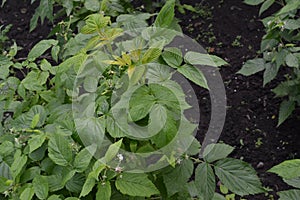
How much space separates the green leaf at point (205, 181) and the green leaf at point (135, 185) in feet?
0.59

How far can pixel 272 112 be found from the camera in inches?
110

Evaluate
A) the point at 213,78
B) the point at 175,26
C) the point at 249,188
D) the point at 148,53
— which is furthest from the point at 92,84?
the point at 213,78

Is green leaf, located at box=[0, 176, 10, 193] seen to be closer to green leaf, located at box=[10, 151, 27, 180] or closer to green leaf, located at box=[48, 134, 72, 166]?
green leaf, located at box=[10, 151, 27, 180]

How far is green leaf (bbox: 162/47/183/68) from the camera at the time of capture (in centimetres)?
125

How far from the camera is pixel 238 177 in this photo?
4.37 feet

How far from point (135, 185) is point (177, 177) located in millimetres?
156

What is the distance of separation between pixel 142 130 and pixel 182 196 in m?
0.32

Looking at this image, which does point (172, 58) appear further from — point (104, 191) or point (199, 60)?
point (104, 191)

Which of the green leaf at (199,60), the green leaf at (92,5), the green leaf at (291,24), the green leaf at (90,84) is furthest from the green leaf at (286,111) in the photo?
the green leaf at (90,84)

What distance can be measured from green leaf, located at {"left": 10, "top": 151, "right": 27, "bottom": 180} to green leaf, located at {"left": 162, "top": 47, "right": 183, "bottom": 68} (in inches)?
17.4

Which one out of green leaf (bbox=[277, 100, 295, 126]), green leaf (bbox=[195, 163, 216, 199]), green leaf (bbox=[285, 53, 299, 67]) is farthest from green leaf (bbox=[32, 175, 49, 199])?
green leaf (bbox=[277, 100, 295, 126])

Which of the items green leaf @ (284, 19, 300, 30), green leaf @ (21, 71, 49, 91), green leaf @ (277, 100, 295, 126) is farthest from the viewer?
green leaf @ (277, 100, 295, 126)

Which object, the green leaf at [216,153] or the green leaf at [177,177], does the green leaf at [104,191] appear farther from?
the green leaf at [216,153]

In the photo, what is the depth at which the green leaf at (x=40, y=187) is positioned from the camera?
122 cm
